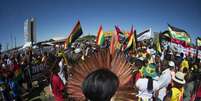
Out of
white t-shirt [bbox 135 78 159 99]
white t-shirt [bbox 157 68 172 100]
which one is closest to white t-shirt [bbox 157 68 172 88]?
white t-shirt [bbox 157 68 172 100]

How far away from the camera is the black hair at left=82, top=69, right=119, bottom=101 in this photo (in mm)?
1992

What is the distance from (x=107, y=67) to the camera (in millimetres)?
2266

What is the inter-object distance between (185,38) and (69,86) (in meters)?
14.1

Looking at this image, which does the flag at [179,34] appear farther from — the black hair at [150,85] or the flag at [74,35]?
the black hair at [150,85]

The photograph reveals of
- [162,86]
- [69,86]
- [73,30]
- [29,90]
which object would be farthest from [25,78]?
[69,86]

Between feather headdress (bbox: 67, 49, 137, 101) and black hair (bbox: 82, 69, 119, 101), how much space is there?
12 cm

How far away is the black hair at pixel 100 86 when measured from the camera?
1.99 meters

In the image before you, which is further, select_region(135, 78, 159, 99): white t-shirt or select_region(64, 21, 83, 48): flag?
select_region(64, 21, 83, 48): flag

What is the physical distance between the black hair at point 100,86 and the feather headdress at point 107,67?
12 centimetres

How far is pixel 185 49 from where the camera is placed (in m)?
16.5

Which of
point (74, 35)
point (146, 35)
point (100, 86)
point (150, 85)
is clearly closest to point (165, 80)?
point (150, 85)

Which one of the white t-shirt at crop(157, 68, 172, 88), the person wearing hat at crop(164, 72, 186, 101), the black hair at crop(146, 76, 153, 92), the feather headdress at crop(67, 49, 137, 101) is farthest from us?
the white t-shirt at crop(157, 68, 172, 88)

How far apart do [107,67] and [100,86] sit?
0.30 m

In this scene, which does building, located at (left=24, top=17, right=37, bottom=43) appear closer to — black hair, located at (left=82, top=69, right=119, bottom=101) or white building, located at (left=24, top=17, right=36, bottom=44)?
white building, located at (left=24, top=17, right=36, bottom=44)
